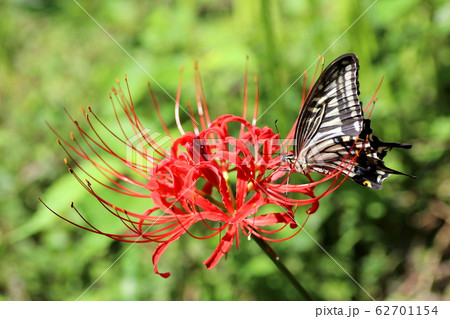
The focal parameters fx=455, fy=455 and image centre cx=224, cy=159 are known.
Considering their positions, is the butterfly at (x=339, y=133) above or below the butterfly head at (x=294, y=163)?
above

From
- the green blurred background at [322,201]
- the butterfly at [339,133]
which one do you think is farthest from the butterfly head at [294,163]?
the green blurred background at [322,201]

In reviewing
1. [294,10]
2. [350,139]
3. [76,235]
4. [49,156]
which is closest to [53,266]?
[76,235]

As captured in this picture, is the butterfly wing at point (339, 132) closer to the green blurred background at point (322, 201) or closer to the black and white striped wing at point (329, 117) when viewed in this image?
the black and white striped wing at point (329, 117)

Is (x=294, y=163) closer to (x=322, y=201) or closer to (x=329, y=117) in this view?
(x=329, y=117)

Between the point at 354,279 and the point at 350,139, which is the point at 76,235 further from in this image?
the point at 350,139

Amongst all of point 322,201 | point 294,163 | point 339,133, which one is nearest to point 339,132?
point 339,133

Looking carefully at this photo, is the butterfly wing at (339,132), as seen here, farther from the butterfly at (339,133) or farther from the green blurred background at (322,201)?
the green blurred background at (322,201)

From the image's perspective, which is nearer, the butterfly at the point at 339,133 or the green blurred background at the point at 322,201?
the butterfly at the point at 339,133
